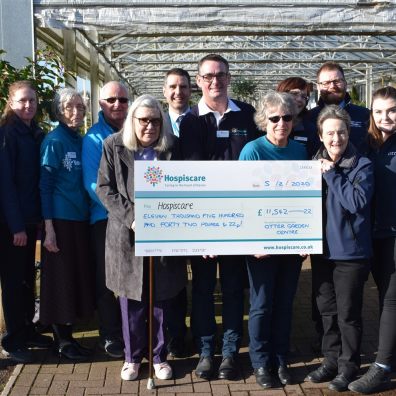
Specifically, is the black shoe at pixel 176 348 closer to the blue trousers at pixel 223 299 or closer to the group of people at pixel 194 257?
the group of people at pixel 194 257

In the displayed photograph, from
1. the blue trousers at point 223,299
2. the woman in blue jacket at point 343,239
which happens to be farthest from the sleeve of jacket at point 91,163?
the woman in blue jacket at point 343,239

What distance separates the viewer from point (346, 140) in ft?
11.9

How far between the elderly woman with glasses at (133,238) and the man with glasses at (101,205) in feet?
0.92

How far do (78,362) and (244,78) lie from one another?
19873 millimetres

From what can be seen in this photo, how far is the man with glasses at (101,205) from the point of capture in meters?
4.13

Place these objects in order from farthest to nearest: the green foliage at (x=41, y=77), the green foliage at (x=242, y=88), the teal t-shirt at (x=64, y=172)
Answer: the green foliage at (x=242, y=88)
the green foliage at (x=41, y=77)
the teal t-shirt at (x=64, y=172)

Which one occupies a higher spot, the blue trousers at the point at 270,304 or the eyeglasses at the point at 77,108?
the eyeglasses at the point at 77,108

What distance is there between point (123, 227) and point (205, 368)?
1161 millimetres

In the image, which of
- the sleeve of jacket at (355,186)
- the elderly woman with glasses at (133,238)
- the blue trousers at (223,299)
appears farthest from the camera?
the blue trousers at (223,299)

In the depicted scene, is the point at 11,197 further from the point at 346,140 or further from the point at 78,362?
the point at 346,140

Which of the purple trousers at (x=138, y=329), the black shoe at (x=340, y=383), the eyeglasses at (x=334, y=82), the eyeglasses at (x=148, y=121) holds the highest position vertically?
the eyeglasses at (x=334, y=82)

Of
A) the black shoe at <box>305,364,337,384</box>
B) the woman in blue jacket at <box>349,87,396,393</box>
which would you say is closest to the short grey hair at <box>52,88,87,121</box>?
the woman in blue jacket at <box>349,87,396,393</box>

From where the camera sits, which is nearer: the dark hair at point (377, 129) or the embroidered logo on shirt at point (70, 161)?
the dark hair at point (377, 129)

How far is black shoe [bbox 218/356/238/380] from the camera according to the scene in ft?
12.8
